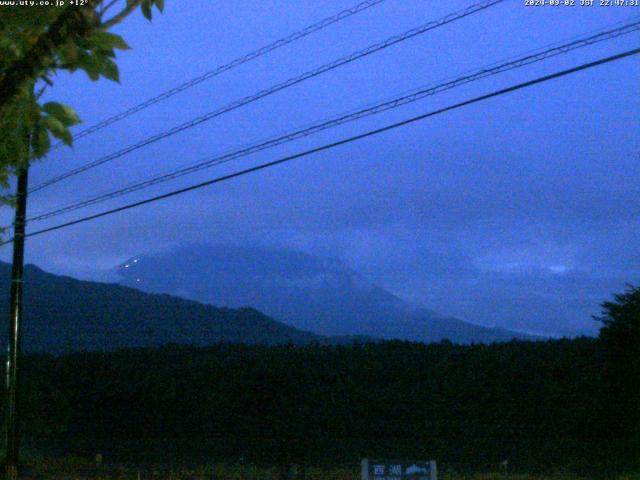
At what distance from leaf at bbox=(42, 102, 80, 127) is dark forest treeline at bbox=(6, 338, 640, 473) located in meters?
13.3

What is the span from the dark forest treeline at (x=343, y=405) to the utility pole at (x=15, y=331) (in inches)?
186

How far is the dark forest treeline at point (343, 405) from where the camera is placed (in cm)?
1750

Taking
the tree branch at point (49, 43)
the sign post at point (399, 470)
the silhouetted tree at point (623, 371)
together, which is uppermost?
the tree branch at point (49, 43)

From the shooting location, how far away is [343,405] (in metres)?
19.8

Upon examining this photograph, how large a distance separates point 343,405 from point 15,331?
7.02m

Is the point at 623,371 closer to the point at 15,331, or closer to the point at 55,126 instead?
the point at 15,331

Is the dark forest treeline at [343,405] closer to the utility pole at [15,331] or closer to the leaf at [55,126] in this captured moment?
the utility pole at [15,331]

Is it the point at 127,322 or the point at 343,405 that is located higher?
the point at 127,322

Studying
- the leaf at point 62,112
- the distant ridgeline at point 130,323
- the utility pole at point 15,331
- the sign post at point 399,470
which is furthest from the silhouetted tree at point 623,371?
the distant ridgeline at point 130,323

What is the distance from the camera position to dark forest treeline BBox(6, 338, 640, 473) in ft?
57.4

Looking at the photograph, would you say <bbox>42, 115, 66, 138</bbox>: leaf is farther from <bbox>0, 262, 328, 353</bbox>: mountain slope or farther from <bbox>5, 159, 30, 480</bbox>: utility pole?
<bbox>0, 262, 328, 353</bbox>: mountain slope

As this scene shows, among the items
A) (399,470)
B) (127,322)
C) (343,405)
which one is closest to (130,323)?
(127,322)

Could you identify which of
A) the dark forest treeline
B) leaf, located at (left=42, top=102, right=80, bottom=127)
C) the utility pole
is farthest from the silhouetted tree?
leaf, located at (left=42, top=102, right=80, bottom=127)

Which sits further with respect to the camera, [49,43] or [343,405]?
[343,405]
